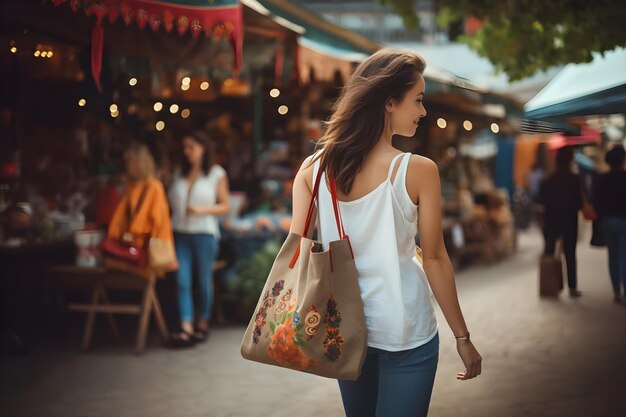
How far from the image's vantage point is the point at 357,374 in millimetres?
2854

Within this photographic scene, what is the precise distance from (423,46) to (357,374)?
30.7 meters

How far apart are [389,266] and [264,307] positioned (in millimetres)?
478

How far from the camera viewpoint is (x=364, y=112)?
9.85 feet

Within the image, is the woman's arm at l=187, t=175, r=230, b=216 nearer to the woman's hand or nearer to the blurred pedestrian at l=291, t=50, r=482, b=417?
the blurred pedestrian at l=291, t=50, r=482, b=417

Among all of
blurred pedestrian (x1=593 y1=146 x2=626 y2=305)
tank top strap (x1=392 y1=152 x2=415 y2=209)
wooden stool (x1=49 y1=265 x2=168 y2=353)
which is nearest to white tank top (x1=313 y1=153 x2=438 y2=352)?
tank top strap (x1=392 y1=152 x2=415 y2=209)

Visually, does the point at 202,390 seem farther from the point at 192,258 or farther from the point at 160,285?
the point at 160,285

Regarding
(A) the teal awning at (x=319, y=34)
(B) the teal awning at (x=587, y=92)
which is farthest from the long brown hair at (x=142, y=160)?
(B) the teal awning at (x=587, y=92)

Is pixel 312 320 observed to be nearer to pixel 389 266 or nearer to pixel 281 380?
pixel 389 266

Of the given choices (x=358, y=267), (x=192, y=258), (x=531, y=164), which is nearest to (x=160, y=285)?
(x=192, y=258)

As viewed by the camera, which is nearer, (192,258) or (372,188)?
(372,188)

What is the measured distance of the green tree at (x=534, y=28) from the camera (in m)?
6.88

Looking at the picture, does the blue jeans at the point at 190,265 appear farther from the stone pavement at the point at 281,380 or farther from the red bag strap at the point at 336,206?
the red bag strap at the point at 336,206

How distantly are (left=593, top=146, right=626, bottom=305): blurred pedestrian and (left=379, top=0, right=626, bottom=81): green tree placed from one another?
5.28ft

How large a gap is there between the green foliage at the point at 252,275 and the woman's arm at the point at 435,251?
6.05 m
